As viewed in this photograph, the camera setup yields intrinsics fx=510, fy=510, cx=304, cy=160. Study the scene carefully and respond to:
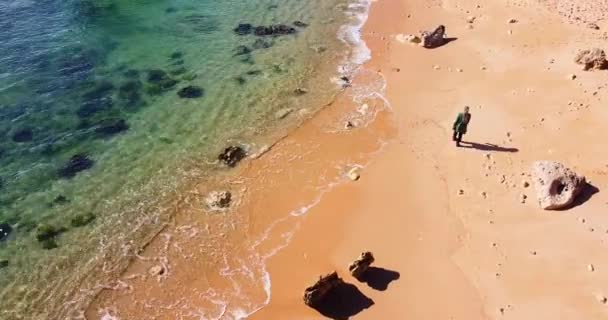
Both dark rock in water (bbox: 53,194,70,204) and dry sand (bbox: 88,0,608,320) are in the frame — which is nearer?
dry sand (bbox: 88,0,608,320)

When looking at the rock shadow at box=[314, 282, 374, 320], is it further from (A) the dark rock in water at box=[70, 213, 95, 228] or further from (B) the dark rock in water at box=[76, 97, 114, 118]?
(B) the dark rock in water at box=[76, 97, 114, 118]

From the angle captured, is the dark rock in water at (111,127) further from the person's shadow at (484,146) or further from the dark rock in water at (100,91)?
the person's shadow at (484,146)

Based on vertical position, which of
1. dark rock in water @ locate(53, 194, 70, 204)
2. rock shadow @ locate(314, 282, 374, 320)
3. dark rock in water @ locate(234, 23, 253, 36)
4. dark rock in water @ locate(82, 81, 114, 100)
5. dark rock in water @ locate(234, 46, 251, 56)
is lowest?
rock shadow @ locate(314, 282, 374, 320)

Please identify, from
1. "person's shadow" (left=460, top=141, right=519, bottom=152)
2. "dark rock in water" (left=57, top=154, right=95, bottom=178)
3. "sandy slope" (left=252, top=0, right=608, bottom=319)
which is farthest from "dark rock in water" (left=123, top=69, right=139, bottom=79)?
"person's shadow" (left=460, top=141, right=519, bottom=152)

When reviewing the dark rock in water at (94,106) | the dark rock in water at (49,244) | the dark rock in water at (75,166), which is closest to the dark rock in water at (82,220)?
the dark rock in water at (49,244)

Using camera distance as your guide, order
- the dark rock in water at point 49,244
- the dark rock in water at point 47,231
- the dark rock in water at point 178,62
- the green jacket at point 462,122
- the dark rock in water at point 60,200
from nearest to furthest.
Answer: the dark rock in water at point 49,244
the dark rock in water at point 47,231
the dark rock in water at point 60,200
the green jacket at point 462,122
the dark rock in water at point 178,62
